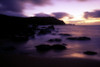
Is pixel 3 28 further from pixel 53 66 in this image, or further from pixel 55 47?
pixel 53 66

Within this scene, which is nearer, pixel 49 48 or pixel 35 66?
pixel 35 66

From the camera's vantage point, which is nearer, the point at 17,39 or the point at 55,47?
the point at 55,47

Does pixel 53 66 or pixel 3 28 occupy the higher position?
pixel 3 28

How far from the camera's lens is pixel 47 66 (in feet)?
28.5

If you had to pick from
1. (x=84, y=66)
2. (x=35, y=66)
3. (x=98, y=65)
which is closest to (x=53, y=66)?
(x=35, y=66)

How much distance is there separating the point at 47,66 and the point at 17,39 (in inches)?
604

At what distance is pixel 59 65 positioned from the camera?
8906 millimetres

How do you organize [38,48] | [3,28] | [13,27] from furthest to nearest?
[13,27] < [3,28] < [38,48]

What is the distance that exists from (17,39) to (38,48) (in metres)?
9.17

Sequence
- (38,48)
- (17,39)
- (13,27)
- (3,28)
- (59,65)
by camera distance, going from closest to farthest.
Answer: (59,65) < (38,48) < (17,39) < (3,28) < (13,27)

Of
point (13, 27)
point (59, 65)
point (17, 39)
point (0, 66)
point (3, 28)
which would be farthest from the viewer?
point (13, 27)

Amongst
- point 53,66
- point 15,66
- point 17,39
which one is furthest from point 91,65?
point 17,39

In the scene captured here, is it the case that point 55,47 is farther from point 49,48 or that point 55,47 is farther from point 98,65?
point 98,65

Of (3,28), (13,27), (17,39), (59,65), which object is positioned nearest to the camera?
(59,65)
